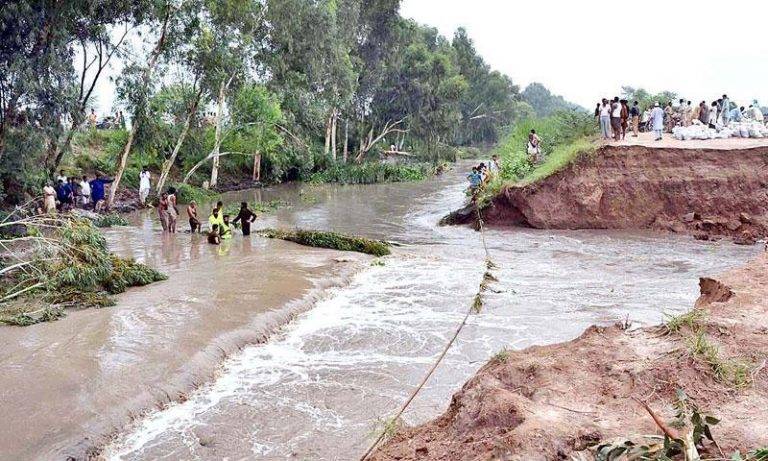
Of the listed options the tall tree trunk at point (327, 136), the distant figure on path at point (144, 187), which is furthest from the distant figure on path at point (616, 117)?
the tall tree trunk at point (327, 136)

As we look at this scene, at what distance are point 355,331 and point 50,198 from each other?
1114 centimetres

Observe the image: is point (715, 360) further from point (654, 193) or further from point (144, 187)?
point (144, 187)

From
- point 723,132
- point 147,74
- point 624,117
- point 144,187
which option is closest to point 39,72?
point 147,74

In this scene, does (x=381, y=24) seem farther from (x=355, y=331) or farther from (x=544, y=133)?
(x=355, y=331)

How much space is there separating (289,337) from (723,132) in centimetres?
1736

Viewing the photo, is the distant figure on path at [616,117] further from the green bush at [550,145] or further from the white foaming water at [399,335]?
the white foaming water at [399,335]

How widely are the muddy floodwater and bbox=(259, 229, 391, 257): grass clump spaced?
0.46m

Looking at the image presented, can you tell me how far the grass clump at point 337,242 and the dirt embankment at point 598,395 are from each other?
9.84 m

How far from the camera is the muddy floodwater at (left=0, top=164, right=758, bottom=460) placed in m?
6.27

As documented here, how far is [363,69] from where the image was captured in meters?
44.9

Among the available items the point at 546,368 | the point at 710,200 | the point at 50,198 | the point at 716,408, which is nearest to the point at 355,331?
the point at 546,368

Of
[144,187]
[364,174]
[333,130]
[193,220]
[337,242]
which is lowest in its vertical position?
[337,242]

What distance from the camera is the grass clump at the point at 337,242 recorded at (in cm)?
1593

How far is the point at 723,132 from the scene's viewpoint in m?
20.8
